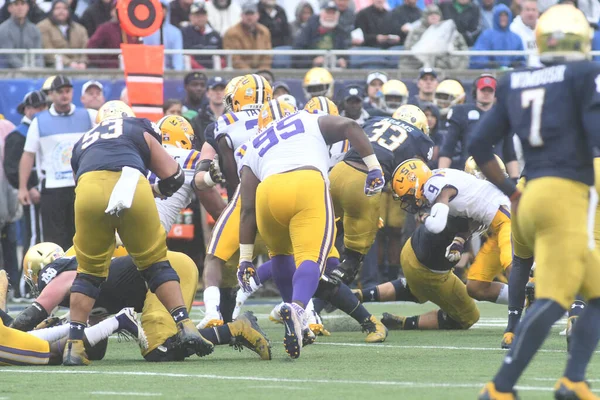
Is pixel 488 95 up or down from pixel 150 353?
up

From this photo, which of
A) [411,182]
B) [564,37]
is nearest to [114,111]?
[411,182]

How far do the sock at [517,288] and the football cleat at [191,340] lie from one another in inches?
86.8

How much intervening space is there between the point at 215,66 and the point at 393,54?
2.35 metres

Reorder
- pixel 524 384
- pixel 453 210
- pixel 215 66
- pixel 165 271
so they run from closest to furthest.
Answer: pixel 524 384 < pixel 165 271 < pixel 453 210 < pixel 215 66

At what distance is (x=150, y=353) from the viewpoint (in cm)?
798

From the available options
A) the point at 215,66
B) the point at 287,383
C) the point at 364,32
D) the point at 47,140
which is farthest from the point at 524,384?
the point at 364,32

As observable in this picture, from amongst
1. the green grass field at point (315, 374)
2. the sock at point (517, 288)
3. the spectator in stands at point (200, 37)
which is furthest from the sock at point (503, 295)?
the spectator in stands at point (200, 37)

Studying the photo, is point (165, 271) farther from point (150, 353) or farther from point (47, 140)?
point (47, 140)

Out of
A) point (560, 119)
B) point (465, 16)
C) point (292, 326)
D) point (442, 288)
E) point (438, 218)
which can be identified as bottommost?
point (442, 288)

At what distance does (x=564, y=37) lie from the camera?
5.67 m

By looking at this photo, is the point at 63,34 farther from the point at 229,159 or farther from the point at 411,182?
the point at 411,182

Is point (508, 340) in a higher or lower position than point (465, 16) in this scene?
lower

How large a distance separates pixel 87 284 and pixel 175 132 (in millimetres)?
2800

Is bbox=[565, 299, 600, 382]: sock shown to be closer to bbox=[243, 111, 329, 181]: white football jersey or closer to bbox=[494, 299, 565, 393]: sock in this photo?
bbox=[494, 299, 565, 393]: sock
